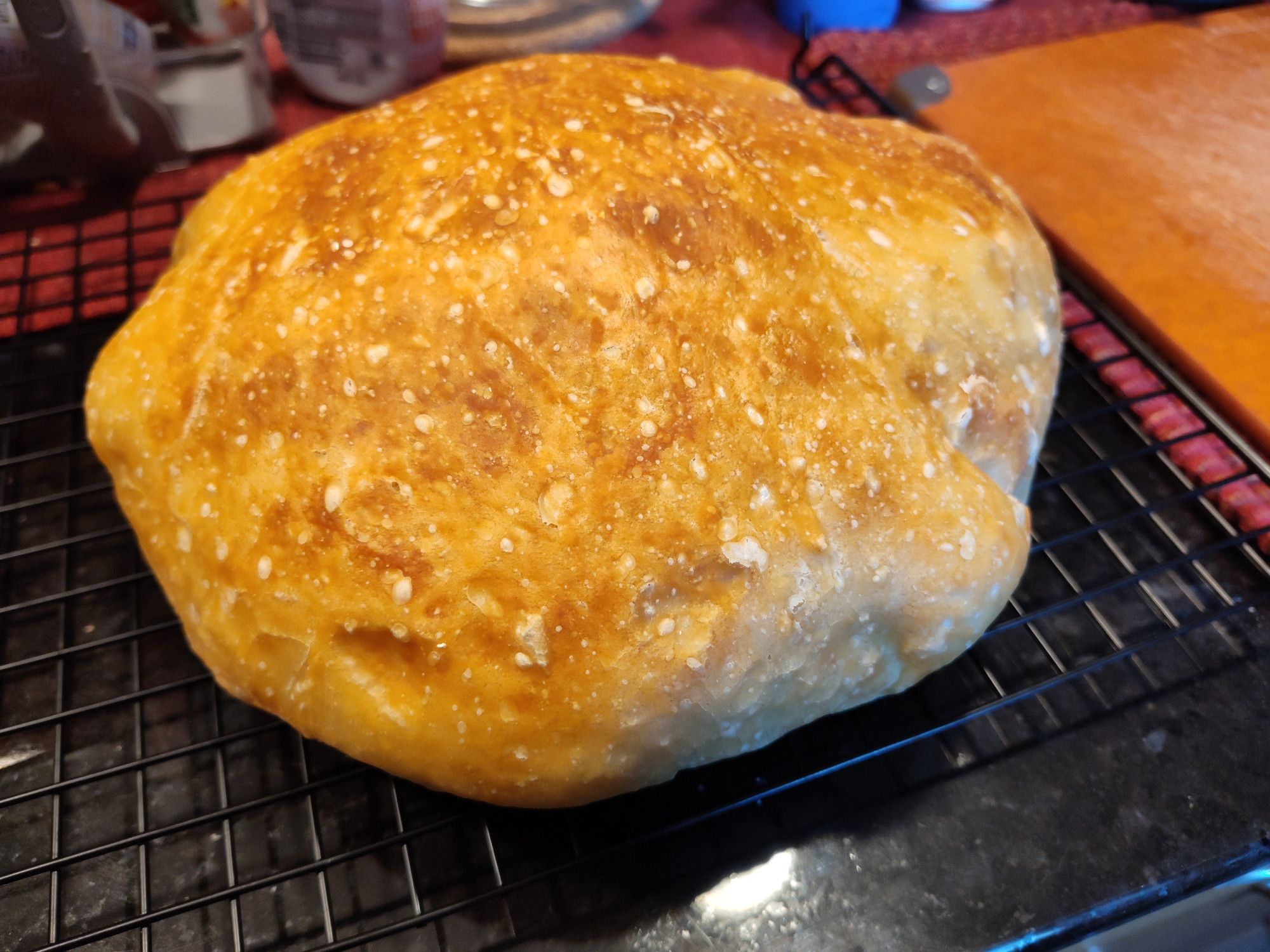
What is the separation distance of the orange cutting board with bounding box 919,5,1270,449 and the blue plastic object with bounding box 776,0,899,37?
0.87 ft

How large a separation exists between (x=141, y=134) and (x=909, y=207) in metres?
1.31

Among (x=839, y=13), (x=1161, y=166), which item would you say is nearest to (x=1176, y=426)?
(x=1161, y=166)

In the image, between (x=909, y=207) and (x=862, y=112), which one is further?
(x=862, y=112)

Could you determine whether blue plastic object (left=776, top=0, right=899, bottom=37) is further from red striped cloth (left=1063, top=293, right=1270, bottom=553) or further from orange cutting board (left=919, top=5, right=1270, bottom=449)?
red striped cloth (left=1063, top=293, right=1270, bottom=553)

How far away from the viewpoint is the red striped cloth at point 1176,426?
1.15 m

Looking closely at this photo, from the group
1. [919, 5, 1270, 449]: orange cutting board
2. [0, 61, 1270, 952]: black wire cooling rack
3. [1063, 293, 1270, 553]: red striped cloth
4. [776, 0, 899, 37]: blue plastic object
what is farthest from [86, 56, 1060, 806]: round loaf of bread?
[776, 0, 899, 37]: blue plastic object

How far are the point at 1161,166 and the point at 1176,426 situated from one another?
0.63 metres

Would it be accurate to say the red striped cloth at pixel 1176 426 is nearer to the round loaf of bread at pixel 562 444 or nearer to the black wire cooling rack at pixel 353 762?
the black wire cooling rack at pixel 353 762

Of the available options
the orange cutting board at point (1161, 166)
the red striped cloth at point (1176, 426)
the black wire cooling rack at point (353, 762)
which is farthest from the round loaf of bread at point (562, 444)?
the orange cutting board at point (1161, 166)

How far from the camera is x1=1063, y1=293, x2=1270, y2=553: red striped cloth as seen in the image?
1154mm

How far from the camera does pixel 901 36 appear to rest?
6.05 ft

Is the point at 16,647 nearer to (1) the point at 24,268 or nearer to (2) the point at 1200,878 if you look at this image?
(1) the point at 24,268

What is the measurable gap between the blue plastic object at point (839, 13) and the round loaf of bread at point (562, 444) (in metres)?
1.15

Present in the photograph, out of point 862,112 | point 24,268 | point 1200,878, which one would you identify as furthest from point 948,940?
point 24,268
